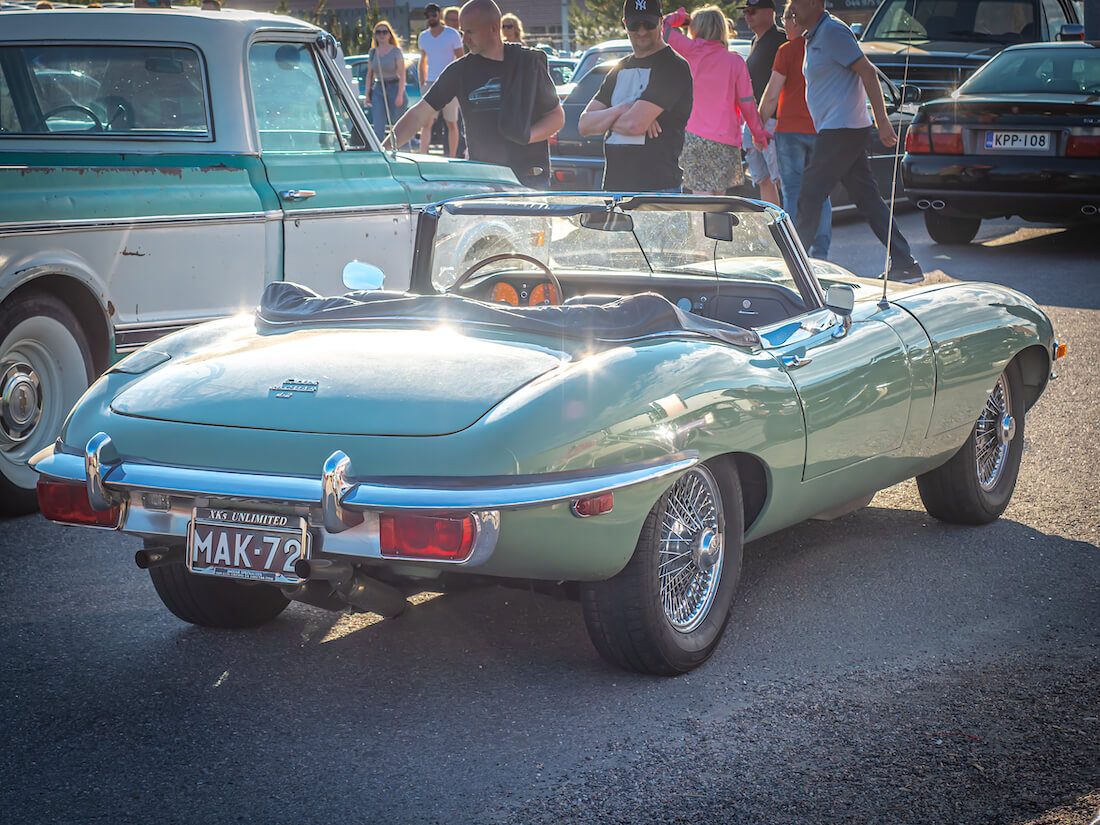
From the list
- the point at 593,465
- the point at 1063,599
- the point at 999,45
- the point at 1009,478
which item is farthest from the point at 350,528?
the point at 999,45

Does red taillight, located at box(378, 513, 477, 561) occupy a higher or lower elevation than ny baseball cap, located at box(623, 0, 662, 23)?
lower

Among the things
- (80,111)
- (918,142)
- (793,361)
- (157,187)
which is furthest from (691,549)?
(918,142)

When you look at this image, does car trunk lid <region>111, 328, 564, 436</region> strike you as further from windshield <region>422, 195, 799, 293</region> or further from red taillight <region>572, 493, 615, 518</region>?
windshield <region>422, 195, 799, 293</region>

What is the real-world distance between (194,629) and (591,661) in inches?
45.5

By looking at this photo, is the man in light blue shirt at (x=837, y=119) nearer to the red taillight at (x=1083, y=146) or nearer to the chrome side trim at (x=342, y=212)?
the red taillight at (x=1083, y=146)

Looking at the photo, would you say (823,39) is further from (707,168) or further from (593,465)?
(593,465)

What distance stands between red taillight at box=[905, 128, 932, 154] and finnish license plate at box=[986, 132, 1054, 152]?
21.3 inches

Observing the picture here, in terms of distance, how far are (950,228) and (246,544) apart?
10.4 metres

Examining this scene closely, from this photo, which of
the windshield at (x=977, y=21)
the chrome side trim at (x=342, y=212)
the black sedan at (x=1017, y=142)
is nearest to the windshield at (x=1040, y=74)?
the black sedan at (x=1017, y=142)

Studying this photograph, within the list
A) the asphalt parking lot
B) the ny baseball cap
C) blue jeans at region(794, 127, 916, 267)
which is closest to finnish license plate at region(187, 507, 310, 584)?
the asphalt parking lot

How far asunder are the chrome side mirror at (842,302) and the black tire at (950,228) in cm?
866

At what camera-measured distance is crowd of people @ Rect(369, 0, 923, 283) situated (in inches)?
290

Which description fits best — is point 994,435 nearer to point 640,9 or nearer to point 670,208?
point 670,208

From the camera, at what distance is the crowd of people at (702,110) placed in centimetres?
736
